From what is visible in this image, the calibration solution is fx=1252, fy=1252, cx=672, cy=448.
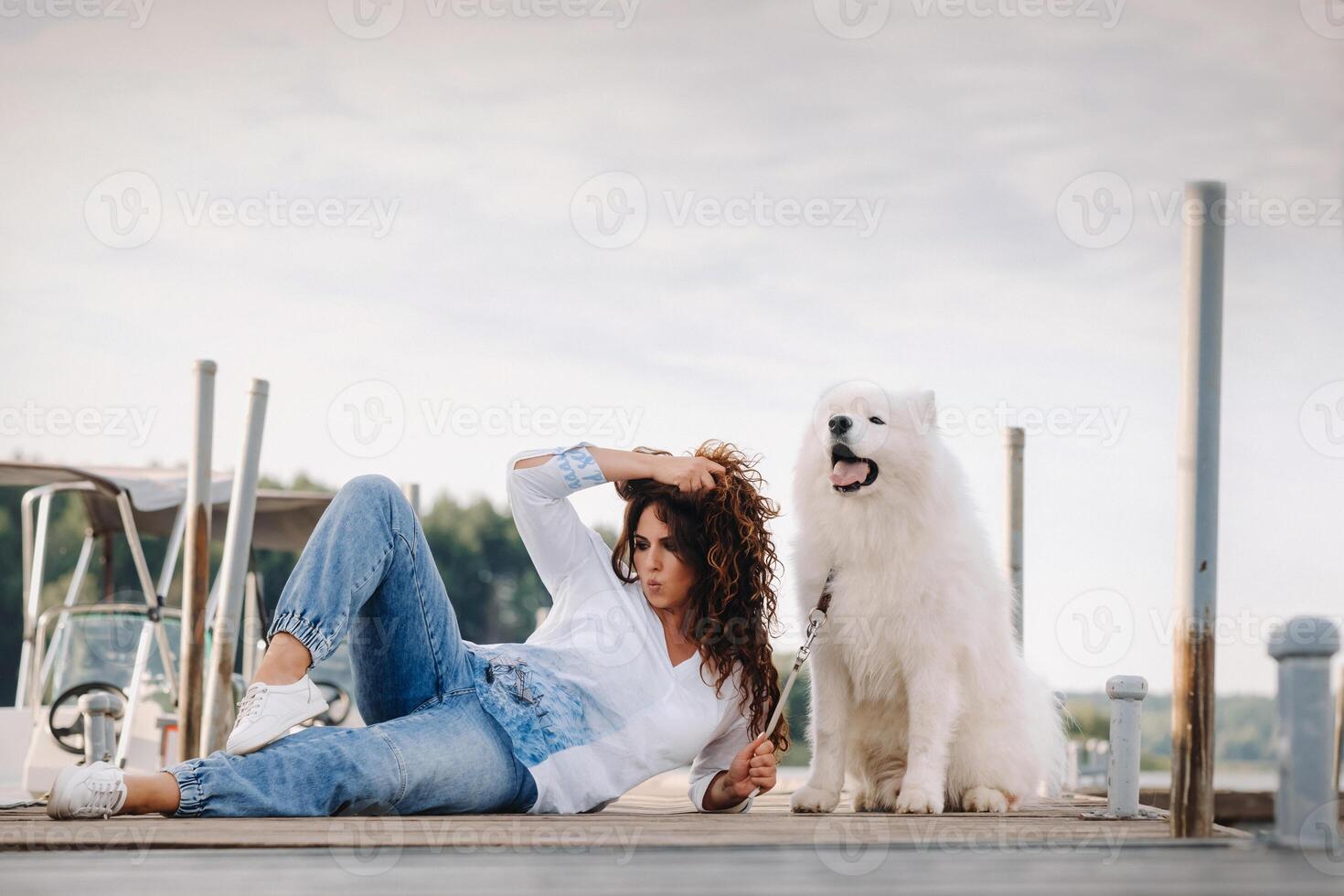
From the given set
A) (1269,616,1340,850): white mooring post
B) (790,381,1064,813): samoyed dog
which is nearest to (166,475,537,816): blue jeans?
(790,381,1064,813): samoyed dog

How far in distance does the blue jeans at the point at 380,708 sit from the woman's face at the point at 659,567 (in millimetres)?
498

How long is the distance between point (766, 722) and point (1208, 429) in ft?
5.05

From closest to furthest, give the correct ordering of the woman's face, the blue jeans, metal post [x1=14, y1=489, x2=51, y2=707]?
1. the blue jeans
2. the woman's face
3. metal post [x1=14, y1=489, x2=51, y2=707]

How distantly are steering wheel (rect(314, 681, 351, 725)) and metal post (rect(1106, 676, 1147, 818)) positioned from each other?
18.6 ft

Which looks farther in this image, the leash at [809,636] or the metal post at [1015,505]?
the metal post at [1015,505]

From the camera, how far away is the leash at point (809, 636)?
3.57m

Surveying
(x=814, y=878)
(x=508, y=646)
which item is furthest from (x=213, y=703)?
(x=814, y=878)

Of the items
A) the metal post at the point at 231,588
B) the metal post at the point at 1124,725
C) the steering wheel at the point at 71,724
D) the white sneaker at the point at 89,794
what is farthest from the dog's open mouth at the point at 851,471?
the steering wheel at the point at 71,724

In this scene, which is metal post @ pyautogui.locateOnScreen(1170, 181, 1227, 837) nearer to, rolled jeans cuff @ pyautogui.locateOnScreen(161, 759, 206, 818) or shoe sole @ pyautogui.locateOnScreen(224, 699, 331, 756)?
shoe sole @ pyautogui.locateOnScreen(224, 699, 331, 756)

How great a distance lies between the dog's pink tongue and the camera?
12.8 ft

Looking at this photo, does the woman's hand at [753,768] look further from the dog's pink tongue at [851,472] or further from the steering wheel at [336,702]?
the steering wheel at [336,702]

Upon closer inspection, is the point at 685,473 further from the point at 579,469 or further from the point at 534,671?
the point at 534,671

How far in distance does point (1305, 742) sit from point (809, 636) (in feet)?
5.55

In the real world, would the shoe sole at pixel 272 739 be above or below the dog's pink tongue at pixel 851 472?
below
